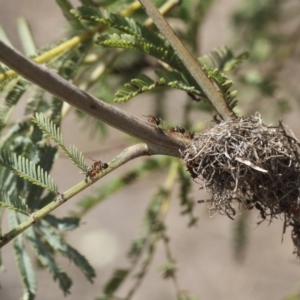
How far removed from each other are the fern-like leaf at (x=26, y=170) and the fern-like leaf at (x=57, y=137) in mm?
65

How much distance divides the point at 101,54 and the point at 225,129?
2.27ft

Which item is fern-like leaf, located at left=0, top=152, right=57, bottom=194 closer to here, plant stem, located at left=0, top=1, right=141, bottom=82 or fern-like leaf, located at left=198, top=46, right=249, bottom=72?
plant stem, located at left=0, top=1, right=141, bottom=82

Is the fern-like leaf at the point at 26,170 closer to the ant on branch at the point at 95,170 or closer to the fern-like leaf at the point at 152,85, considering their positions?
the ant on branch at the point at 95,170

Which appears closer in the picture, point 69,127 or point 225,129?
point 225,129

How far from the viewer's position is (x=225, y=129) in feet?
4.01

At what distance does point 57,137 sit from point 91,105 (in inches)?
6.7

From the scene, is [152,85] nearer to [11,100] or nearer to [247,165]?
[247,165]

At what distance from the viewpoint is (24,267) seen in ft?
4.64

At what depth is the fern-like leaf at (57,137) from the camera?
1.15m

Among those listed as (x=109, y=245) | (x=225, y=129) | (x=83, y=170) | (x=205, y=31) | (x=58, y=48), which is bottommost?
(x=83, y=170)

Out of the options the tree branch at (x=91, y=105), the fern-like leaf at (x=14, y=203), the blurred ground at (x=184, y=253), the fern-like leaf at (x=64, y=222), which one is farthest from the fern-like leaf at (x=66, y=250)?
the blurred ground at (x=184, y=253)

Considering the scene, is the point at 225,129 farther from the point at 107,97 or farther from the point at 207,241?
the point at 207,241

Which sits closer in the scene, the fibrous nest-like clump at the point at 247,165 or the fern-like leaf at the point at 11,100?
the fibrous nest-like clump at the point at 247,165

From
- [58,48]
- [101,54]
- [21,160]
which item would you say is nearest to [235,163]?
[21,160]
